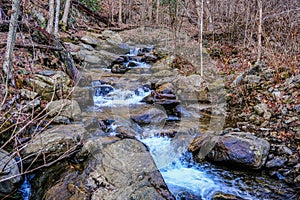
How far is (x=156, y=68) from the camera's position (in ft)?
36.7

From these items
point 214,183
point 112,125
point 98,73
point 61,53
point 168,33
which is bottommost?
point 214,183

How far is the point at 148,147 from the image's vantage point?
209 inches

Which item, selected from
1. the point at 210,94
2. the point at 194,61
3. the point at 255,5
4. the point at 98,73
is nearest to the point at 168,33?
the point at 194,61

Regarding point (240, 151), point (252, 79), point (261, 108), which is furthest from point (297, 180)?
point (252, 79)

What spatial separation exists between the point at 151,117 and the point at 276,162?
3219mm

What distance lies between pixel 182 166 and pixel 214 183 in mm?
817

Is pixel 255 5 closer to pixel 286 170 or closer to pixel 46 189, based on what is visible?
pixel 286 170

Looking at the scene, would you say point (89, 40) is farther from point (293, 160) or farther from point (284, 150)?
point (293, 160)

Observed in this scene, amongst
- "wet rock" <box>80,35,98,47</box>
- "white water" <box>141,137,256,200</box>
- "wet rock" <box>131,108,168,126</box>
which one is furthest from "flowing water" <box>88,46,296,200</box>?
"wet rock" <box>80,35,98,47</box>

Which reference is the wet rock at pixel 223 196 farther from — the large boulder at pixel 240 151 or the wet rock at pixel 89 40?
the wet rock at pixel 89 40

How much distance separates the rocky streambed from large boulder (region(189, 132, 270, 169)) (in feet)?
0.06

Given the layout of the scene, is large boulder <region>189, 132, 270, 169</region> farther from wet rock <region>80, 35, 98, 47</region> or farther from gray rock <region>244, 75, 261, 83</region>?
wet rock <region>80, 35, 98, 47</region>

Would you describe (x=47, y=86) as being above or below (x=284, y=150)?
above

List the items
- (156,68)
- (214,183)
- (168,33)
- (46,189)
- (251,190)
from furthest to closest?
(168,33)
(156,68)
(214,183)
(251,190)
(46,189)
